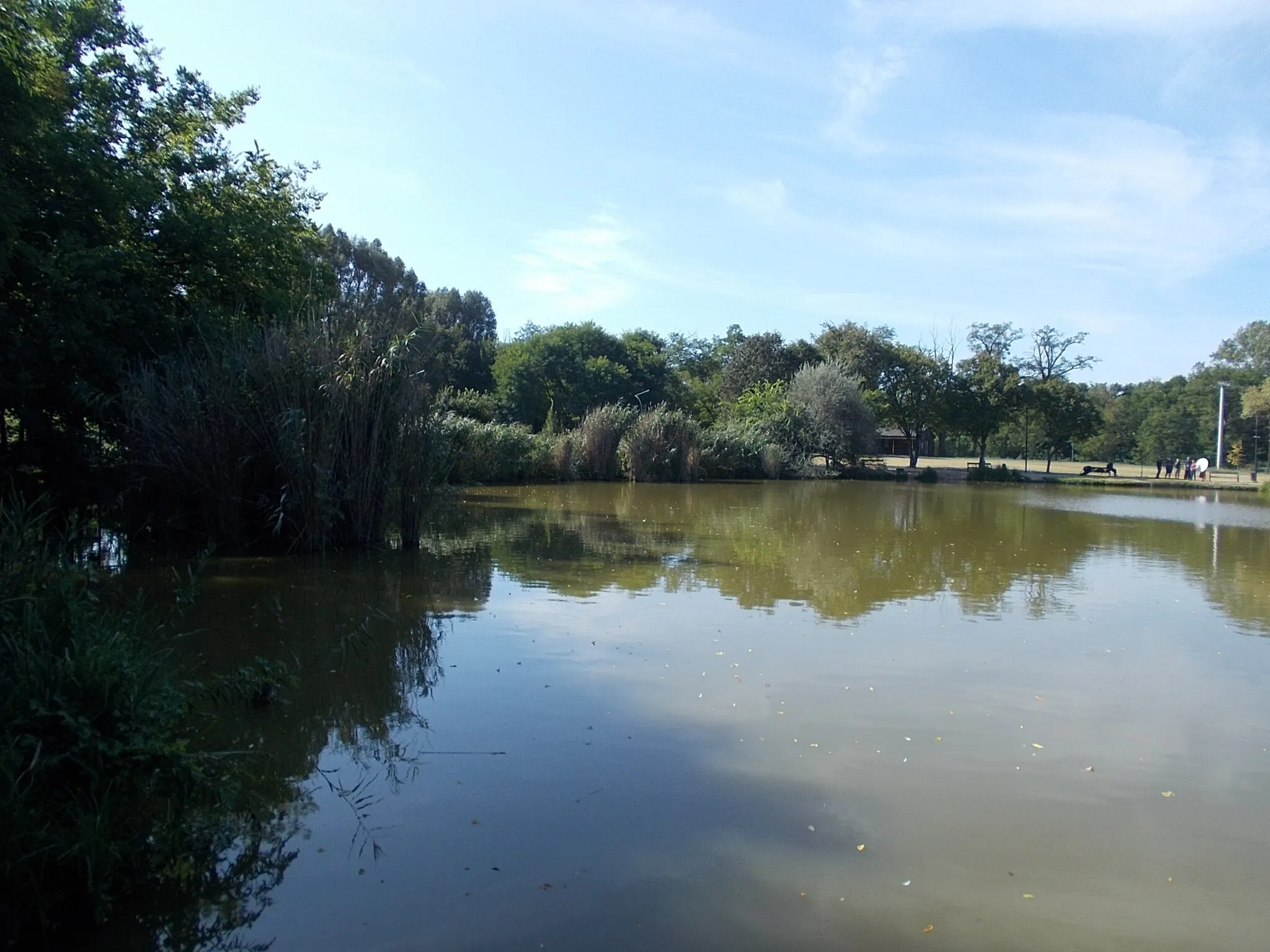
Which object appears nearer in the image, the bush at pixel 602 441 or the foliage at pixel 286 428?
the foliage at pixel 286 428

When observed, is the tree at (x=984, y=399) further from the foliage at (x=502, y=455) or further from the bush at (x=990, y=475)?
the foliage at (x=502, y=455)

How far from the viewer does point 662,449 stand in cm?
3091

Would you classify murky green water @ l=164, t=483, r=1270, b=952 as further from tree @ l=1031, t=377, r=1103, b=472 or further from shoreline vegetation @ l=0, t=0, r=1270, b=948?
tree @ l=1031, t=377, r=1103, b=472

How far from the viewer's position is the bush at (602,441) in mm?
29844

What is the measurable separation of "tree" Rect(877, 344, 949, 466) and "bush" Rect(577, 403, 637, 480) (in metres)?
19.8

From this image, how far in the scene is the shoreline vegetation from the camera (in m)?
3.52

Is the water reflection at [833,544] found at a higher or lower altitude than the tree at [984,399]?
lower

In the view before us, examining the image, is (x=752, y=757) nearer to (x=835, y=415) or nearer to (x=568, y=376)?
(x=835, y=415)

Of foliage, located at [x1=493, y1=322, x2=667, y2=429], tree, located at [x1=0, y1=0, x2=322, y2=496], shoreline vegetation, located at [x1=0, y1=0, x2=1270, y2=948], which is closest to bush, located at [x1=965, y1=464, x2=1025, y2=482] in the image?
foliage, located at [x1=493, y1=322, x2=667, y2=429]

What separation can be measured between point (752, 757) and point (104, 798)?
326 cm

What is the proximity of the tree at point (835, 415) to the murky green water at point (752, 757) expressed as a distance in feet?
89.5

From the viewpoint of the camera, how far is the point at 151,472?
38.4ft

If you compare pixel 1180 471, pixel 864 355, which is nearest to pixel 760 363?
pixel 864 355

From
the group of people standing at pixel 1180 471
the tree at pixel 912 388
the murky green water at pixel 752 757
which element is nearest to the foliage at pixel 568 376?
the tree at pixel 912 388
